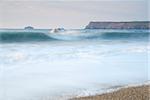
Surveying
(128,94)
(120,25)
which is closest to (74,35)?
(120,25)

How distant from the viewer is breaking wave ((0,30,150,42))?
1986 mm

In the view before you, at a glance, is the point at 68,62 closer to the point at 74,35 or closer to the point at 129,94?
the point at 74,35

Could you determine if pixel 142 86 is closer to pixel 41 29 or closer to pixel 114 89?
pixel 114 89

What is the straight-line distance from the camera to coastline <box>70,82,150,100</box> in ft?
6.57

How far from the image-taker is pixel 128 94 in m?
2.03

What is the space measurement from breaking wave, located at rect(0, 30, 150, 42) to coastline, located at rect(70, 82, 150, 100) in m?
0.33

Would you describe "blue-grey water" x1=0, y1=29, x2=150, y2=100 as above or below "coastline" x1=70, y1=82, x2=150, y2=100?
above

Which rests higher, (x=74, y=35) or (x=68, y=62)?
(x=74, y=35)

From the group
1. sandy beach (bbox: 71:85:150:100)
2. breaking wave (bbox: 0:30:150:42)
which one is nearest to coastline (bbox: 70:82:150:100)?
sandy beach (bbox: 71:85:150:100)

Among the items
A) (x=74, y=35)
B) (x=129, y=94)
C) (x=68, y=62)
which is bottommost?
(x=129, y=94)

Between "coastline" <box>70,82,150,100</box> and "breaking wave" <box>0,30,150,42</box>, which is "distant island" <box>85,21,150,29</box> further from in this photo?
"coastline" <box>70,82,150,100</box>

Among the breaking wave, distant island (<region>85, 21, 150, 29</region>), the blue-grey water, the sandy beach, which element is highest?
distant island (<region>85, 21, 150, 29</region>)

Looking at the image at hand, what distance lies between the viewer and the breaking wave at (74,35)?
6.52 ft

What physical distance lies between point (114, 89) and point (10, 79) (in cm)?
68
